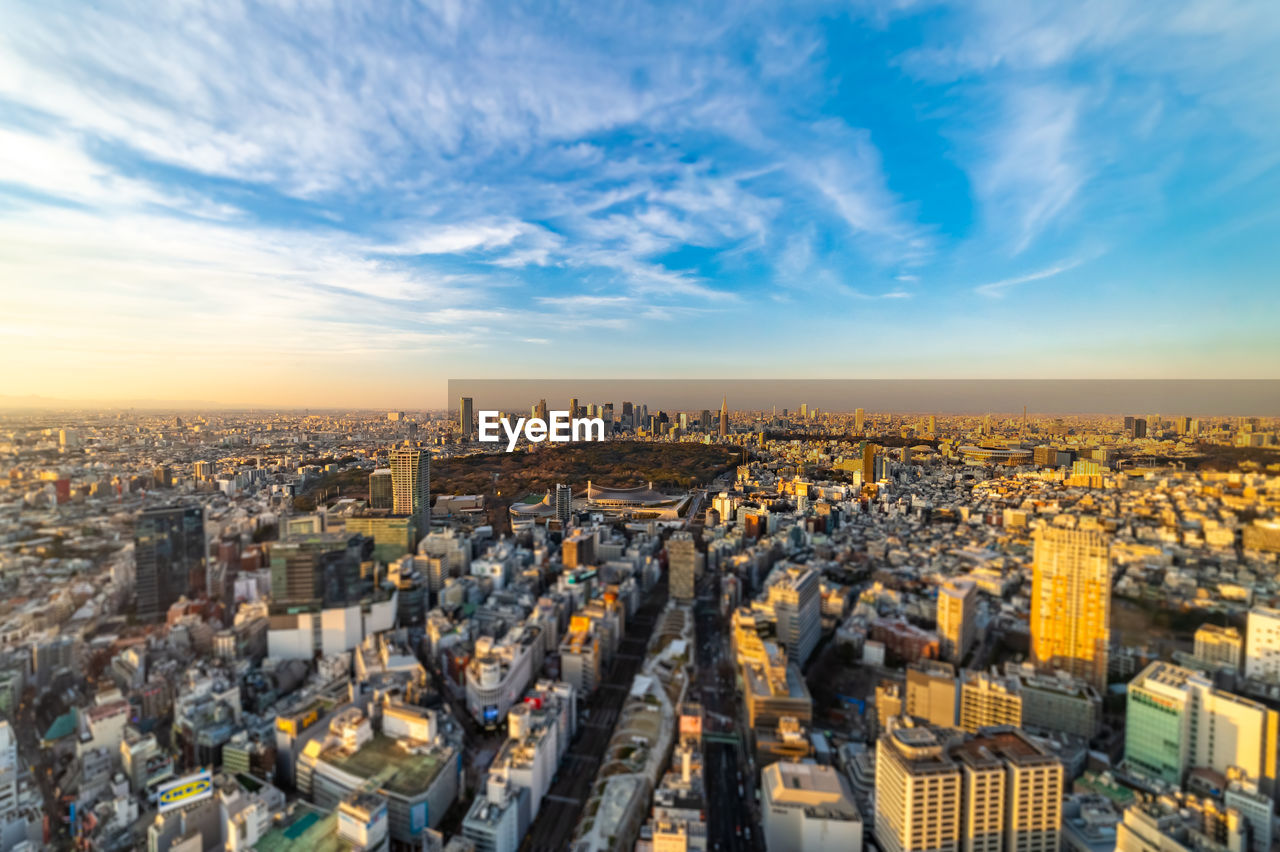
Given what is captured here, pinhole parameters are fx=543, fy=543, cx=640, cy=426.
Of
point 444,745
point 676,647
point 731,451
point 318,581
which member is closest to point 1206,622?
point 676,647

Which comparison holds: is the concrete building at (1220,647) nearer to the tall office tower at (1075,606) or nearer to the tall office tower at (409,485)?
the tall office tower at (1075,606)

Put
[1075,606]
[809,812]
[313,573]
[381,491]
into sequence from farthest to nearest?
[381,491] → [313,573] → [1075,606] → [809,812]

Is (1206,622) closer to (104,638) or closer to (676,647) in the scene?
(676,647)

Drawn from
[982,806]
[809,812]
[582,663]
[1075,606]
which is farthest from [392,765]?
[1075,606]

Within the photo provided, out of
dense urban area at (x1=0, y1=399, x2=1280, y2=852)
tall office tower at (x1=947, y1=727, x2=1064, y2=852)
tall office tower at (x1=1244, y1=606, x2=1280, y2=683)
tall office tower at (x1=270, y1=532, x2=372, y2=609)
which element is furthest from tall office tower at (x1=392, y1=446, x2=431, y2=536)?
tall office tower at (x1=1244, y1=606, x2=1280, y2=683)

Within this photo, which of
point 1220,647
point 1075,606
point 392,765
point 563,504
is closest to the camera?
point 392,765

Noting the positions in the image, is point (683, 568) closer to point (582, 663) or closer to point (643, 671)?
point (643, 671)

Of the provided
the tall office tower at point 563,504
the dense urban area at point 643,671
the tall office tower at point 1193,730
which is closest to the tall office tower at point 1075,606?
the dense urban area at point 643,671
